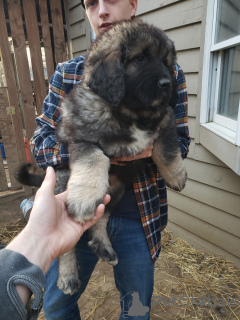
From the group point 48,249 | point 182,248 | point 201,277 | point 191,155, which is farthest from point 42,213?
point 182,248

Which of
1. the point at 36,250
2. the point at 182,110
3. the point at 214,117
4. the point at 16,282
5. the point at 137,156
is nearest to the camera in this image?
the point at 16,282

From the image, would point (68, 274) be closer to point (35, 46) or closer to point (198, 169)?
point (198, 169)

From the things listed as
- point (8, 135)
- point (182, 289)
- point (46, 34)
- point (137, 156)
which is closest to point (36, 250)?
point (137, 156)

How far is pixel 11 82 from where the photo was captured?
3.73 metres

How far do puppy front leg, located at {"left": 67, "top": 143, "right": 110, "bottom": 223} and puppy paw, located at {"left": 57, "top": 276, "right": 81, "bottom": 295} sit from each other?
65 centimetres

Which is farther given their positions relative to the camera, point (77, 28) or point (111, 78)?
point (77, 28)

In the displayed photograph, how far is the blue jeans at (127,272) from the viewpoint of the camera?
5.27 feet

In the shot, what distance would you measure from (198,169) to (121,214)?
67.7 inches

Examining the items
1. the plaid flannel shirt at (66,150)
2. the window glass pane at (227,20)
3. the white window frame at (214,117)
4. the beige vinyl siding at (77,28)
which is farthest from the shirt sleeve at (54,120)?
the beige vinyl siding at (77,28)

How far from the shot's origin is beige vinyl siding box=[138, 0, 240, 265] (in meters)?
2.68

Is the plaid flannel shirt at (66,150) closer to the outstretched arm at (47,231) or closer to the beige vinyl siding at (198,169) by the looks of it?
the outstretched arm at (47,231)

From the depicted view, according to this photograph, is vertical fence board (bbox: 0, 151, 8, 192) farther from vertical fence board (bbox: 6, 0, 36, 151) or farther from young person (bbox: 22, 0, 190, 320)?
young person (bbox: 22, 0, 190, 320)

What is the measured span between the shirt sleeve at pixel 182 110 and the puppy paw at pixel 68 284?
1.16 metres

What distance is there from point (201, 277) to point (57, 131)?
8.12ft
